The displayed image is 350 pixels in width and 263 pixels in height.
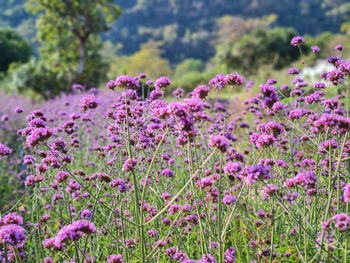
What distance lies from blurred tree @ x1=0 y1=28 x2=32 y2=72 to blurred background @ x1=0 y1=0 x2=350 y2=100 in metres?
0.09

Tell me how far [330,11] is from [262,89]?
314 ft

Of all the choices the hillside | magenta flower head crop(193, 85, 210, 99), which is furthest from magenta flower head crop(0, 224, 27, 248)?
the hillside

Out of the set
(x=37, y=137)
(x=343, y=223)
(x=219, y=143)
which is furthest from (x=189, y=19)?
(x=343, y=223)

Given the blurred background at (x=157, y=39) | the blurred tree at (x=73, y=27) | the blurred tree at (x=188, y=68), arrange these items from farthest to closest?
1. the blurred tree at (x=188, y=68)
2. the blurred tree at (x=73, y=27)
3. the blurred background at (x=157, y=39)

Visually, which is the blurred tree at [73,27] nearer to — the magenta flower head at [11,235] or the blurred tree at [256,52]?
the magenta flower head at [11,235]

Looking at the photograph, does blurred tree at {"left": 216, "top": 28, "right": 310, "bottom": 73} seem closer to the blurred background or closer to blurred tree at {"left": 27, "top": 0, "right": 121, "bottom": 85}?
the blurred background

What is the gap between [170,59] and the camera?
79375mm

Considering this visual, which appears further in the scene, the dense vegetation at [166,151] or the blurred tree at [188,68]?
the blurred tree at [188,68]

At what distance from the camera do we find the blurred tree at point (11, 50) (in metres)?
30.0

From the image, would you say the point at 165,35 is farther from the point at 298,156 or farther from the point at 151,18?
the point at 298,156

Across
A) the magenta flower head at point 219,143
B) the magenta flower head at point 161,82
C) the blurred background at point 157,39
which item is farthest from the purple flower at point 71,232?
the blurred background at point 157,39

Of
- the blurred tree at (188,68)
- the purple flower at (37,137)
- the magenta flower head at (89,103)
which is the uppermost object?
the magenta flower head at (89,103)

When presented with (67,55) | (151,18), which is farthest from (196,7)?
(67,55)

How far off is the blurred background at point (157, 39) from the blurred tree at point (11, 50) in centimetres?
9
